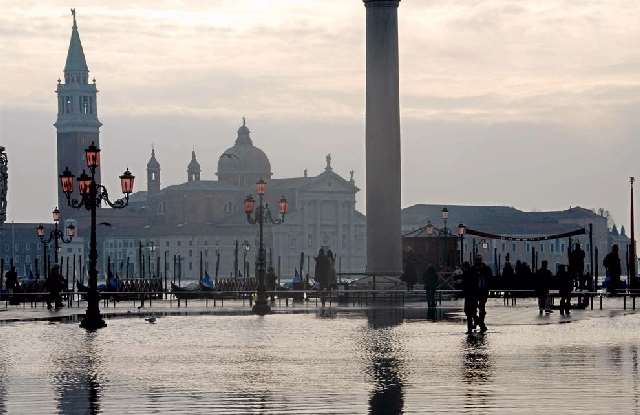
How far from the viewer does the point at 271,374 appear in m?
20.3

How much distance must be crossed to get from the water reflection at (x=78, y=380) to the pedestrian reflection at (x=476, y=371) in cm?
355

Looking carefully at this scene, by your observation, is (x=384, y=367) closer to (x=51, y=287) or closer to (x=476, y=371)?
(x=476, y=371)

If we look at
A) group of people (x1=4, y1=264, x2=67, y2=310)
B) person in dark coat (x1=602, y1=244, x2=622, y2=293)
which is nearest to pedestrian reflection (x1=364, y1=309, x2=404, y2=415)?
group of people (x1=4, y1=264, x2=67, y2=310)

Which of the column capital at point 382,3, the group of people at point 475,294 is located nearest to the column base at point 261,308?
the column capital at point 382,3

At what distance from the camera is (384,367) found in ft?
69.5

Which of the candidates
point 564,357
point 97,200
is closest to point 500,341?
point 564,357

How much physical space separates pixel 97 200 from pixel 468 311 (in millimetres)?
10841

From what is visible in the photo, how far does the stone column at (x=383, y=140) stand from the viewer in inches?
1929

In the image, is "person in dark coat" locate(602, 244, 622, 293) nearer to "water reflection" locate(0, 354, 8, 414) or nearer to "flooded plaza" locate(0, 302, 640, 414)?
"flooded plaza" locate(0, 302, 640, 414)

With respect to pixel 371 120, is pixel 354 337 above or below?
below

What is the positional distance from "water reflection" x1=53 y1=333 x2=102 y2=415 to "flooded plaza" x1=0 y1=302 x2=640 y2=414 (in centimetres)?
1

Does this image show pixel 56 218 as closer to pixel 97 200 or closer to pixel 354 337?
pixel 97 200

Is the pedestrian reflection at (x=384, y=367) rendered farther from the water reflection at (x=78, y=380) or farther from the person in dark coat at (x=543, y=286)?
the person in dark coat at (x=543, y=286)

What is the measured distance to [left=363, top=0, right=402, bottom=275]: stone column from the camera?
49000 mm
